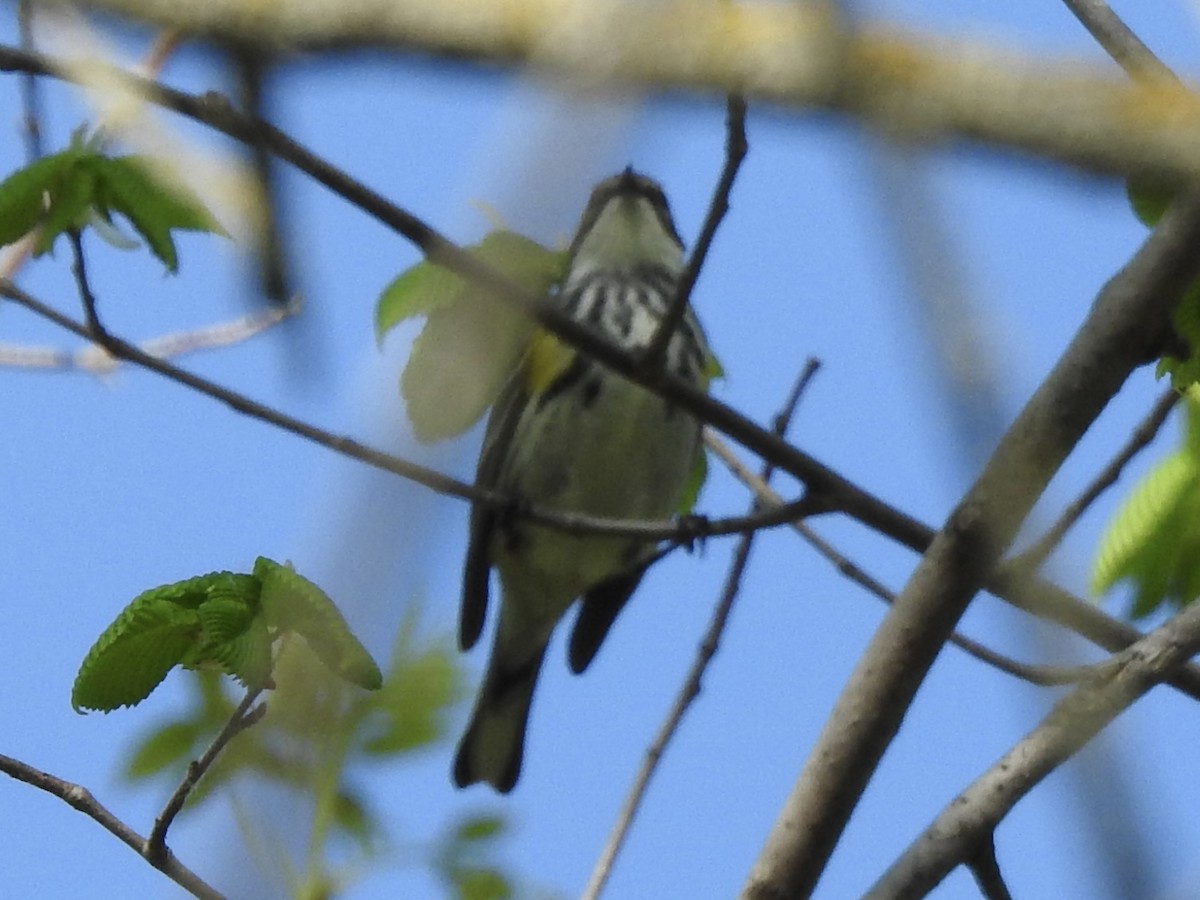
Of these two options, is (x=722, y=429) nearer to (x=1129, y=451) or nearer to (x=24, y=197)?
(x=1129, y=451)

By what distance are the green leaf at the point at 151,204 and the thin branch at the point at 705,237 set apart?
2.41ft

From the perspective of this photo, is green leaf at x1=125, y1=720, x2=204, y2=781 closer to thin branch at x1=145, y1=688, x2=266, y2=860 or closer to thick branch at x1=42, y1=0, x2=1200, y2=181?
thin branch at x1=145, y1=688, x2=266, y2=860

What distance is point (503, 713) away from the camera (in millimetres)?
5336

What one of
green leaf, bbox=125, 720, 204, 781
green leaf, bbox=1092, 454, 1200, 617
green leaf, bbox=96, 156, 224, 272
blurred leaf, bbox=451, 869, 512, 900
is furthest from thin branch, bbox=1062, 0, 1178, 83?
green leaf, bbox=125, 720, 204, 781

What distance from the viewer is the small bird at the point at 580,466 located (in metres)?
4.80

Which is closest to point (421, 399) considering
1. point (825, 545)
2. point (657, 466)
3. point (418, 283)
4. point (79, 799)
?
point (418, 283)

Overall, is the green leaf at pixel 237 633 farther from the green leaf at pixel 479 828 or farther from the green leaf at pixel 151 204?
the green leaf at pixel 479 828

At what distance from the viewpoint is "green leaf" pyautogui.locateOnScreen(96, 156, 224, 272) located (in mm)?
2744

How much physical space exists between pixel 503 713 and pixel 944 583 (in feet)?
9.87

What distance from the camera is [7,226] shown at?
2.66 meters

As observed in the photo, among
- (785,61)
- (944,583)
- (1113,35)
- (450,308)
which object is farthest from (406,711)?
(785,61)

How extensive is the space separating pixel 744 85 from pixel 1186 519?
2998 millimetres

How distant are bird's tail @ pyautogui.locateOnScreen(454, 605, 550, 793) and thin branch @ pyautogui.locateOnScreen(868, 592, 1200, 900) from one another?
2.85m

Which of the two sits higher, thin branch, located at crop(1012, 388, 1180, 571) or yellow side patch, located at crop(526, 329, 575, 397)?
yellow side patch, located at crop(526, 329, 575, 397)
